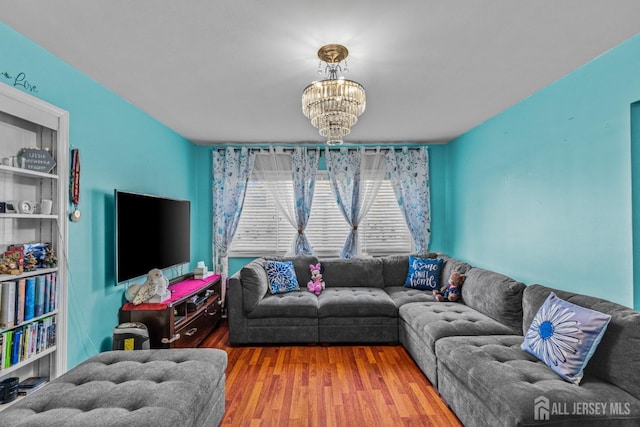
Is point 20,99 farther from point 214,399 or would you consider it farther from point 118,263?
point 214,399

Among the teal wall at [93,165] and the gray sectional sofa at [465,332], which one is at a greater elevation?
the teal wall at [93,165]

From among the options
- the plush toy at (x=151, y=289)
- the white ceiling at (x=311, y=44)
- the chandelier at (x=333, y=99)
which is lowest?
the plush toy at (x=151, y=289)

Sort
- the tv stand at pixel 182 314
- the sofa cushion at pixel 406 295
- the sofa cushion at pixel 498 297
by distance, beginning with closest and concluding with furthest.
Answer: the sofa cushion at pixel 498 297 < the tv stand at pixel 182 314 < the sofa cushion at pixel 406 295

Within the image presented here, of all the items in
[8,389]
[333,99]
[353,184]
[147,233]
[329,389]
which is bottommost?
[329,389]

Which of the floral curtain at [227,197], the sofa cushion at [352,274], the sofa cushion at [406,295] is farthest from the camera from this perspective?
the floral curtain at [227,197]

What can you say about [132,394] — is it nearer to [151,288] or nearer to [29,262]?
[29,262]

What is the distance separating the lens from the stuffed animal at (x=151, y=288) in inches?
115

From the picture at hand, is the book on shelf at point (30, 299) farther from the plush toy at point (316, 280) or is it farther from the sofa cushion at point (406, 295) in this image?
the sofa cushion at point (406, 295)

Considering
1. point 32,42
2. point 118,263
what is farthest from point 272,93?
point 118,263

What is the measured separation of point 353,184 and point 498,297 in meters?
2.54

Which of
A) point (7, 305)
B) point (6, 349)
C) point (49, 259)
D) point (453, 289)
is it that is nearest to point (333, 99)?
point (49, 259)

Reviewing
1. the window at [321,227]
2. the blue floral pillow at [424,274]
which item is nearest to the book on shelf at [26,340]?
the window at [321,227]

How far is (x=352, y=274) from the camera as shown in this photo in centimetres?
431

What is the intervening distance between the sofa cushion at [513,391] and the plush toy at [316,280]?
1858 mm
